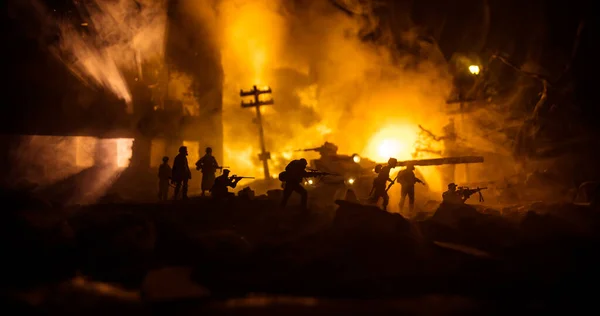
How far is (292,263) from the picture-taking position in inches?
343

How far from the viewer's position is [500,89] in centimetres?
2334

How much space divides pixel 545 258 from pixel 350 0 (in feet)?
77.2

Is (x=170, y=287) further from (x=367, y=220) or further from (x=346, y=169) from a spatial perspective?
(x=346, y=169)

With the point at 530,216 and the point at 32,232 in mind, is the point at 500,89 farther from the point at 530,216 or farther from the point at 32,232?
the point at 32,232

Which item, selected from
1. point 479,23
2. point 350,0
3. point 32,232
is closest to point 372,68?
point 350,0

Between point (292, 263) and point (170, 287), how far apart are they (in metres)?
2.43

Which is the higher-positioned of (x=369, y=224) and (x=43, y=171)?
(x=43, y=171)

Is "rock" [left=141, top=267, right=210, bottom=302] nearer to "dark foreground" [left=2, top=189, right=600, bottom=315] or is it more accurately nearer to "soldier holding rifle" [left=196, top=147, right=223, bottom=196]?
"dark foreground" [left=2, top=189, right=600, bottom=315]

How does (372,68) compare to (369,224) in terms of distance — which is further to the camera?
(372,68)

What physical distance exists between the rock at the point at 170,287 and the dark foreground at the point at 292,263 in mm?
23

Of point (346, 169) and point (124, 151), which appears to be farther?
point (124, 151)

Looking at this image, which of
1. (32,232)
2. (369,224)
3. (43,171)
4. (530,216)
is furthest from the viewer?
(43,171)

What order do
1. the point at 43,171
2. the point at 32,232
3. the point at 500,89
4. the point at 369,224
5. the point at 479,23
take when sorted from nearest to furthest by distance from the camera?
the point at 32,232, the point at 369,224, the point at 43,171, the point at 500,89, the point at 479,23

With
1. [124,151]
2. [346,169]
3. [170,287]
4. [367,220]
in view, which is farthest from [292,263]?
[124,151]
